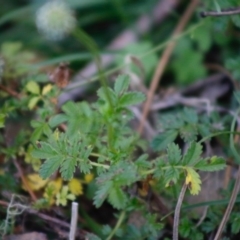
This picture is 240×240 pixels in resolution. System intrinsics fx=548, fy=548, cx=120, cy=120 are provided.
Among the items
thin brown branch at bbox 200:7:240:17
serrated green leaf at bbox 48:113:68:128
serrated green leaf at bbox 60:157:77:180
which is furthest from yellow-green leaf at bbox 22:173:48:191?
thin brown branch at bbox 200:7:240:17

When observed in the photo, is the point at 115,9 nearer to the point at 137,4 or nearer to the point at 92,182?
the point at 137,4

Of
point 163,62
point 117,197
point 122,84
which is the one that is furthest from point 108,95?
point 163,62

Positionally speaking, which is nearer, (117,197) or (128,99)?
(117,197)

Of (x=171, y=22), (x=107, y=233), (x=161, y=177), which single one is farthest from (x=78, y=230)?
(x=171, y=22)

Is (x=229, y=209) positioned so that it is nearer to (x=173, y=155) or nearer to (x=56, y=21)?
(x=173, y=155)

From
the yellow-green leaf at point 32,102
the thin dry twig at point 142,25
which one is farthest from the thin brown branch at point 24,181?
the thin dry twig at point 142,25

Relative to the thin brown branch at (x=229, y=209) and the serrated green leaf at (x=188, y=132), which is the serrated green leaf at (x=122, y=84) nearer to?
the serrated green leaf at (x=188, y=132)
